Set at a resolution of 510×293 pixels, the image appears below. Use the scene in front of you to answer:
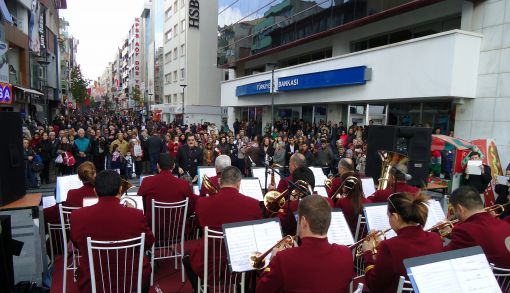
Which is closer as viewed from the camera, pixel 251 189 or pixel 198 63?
pixel 251 189

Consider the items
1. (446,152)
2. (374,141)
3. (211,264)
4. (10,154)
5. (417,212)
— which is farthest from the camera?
(446,152)

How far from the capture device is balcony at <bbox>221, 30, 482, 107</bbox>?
1124cm

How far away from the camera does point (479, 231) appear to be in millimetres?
3211

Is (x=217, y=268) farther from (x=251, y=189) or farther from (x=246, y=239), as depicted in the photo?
(x=251, y=189)

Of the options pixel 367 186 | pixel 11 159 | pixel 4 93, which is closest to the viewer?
pixel 11 159

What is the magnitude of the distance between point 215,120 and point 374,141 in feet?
113

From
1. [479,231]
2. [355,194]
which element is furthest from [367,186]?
[479,231]

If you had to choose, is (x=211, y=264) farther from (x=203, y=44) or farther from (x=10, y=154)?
(x=203, y=44)

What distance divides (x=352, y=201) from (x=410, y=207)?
5.91 ft

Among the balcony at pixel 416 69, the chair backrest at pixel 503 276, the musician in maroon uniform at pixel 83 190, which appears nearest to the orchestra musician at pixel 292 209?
the chair backrest at pixel 503 276

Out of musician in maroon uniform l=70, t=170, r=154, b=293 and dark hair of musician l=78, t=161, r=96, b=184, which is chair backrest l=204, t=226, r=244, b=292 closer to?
musician in maroon uniform l=70, t=170, r=154, b=293

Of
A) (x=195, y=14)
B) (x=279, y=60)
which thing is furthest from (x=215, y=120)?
(x=279, y=60)

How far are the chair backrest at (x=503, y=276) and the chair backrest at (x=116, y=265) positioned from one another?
10.6ft

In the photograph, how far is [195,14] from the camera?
1559 inches
